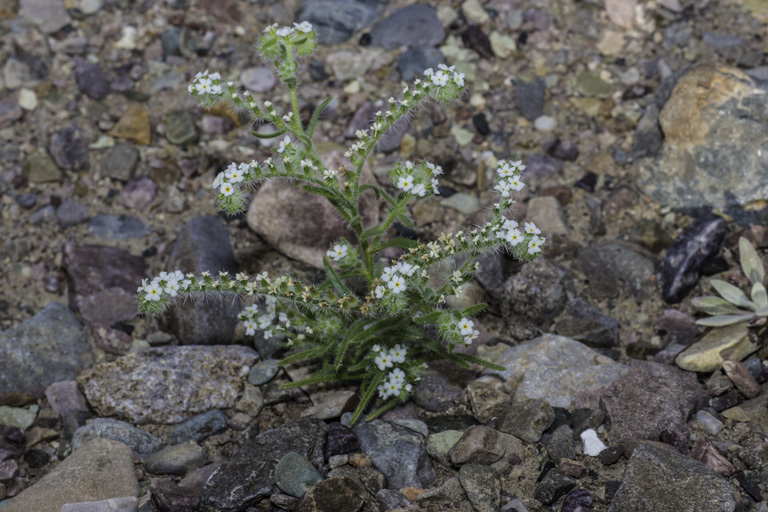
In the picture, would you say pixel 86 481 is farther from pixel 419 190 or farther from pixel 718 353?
pixel 718 353

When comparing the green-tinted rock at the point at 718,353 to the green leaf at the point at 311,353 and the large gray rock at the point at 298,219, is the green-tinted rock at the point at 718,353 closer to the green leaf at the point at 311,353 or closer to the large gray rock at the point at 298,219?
the green leaf at the point at 311,353

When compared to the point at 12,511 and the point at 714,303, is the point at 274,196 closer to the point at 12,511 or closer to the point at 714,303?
the point at 12,511

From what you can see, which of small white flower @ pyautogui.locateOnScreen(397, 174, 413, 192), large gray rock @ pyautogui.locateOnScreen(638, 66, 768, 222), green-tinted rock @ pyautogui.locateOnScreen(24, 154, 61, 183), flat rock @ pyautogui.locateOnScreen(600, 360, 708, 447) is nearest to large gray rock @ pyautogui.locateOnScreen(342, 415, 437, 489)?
flat rock @ pyautogui.locateOnScreen(600, 360, 708, 447)

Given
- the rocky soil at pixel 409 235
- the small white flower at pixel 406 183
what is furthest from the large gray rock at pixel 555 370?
the small white flower at pixel 406 183

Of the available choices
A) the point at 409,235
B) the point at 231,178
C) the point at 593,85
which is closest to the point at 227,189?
the point at 231,178

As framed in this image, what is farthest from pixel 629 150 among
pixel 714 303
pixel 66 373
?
pixel 66 373

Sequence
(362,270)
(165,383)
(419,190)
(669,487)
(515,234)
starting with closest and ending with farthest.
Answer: (669,487) → (515,234) → (419,190) → (362,270) → (165,383)
